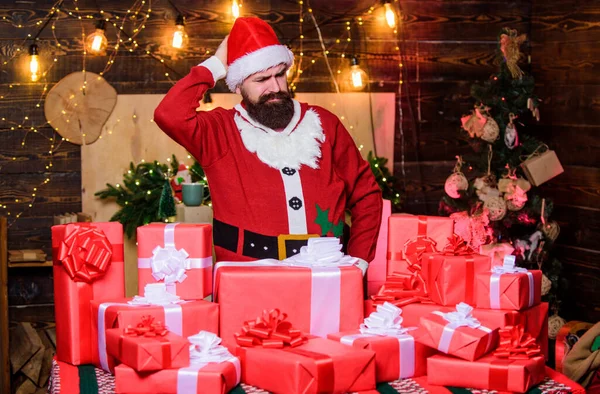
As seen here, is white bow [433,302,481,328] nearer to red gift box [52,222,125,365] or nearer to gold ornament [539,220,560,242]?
red gift box [52,222,125,365]

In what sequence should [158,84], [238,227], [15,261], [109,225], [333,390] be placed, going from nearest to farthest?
[333,390], [109,225], [238,227], [15,261], [158,84]

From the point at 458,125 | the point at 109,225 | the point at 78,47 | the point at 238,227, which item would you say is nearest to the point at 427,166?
the point at 458,125

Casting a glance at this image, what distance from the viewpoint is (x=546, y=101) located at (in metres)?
5.22

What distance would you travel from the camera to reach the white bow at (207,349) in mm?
1896

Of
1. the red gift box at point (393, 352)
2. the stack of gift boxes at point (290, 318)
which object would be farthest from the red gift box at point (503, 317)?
the red gift box at point (393, 352)

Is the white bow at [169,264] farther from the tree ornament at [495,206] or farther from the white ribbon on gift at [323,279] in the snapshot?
the tree ornament at [495,206]

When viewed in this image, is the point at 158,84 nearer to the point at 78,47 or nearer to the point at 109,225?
the point at 78,47

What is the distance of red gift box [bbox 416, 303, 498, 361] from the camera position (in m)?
1.96

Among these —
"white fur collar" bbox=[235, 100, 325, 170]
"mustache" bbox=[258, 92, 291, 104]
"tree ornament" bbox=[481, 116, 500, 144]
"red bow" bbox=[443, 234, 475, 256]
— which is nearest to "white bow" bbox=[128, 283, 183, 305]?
"red bow" bbox=[443, 234, 475, 256]

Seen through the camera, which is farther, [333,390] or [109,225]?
[109,225]

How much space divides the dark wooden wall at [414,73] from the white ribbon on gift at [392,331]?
9.76 ft

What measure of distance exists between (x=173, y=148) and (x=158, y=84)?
14.9 inches

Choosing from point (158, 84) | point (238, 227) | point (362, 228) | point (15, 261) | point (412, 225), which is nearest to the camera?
point (412, 225)

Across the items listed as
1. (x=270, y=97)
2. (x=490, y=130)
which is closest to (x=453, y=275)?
(x=270, y=97)
